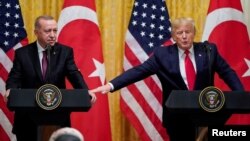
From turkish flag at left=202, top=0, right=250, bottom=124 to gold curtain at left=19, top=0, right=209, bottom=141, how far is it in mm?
257

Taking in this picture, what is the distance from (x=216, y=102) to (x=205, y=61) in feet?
2.97

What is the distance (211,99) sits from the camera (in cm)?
405

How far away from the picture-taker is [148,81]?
238 inches

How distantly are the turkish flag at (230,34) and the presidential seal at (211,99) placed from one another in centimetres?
200

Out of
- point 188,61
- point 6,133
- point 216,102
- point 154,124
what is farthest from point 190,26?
point 6,133

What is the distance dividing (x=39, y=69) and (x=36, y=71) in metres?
0.03

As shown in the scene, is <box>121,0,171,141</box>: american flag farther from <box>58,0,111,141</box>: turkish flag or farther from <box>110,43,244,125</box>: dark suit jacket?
<box>110,43,244,125</box>: dark suit jacket

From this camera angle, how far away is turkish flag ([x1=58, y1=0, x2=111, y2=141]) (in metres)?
5.77

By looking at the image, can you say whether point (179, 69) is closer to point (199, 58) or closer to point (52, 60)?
point (199, 58)

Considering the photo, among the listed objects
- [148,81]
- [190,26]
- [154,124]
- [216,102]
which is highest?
[190,26]

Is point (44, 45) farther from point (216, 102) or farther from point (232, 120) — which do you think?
point (232, 120)

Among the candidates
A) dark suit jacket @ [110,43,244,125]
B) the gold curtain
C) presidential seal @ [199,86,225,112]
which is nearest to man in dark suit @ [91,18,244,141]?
dark suit jacket @ [110,43,244,125]

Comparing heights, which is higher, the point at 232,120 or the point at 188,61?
the point at 188,61

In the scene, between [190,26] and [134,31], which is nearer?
[190,26]
